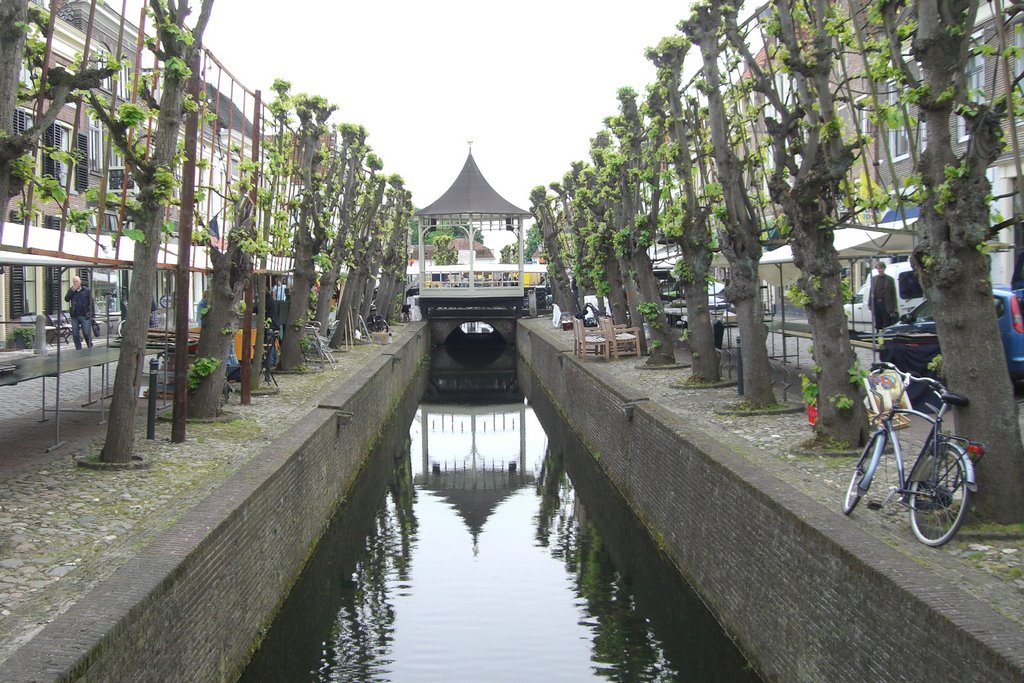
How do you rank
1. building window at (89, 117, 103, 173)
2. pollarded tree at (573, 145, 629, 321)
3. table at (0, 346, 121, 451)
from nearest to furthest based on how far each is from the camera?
1. table at (0, 346, 121, 451)
2. pollarded tree at (573, 145, 629, 321)
3. building window at (89, 117, 103, 173)

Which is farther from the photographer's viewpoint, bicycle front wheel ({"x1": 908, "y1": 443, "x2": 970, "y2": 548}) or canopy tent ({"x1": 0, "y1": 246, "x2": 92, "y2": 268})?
canopy tent ({"x1": 0, "y1": 246, "x2": 92, "y2": 268})

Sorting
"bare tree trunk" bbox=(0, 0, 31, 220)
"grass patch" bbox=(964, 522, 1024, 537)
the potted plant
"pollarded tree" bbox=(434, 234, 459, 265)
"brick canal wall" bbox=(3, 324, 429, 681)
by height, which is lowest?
"brick canal wall" bbox=(3, 324, 429, 681)

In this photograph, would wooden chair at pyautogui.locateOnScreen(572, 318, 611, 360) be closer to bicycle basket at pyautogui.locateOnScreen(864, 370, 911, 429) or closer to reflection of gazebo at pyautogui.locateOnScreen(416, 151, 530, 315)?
bicycle basket at pyautogui.locateOnScreen(864, 370, 911, 429)

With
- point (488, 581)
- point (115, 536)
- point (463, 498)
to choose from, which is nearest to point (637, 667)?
point (488, 581)

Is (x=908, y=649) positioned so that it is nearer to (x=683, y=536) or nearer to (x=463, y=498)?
(x=683, y=536)

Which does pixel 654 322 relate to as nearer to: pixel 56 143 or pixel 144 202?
pixel 144 202

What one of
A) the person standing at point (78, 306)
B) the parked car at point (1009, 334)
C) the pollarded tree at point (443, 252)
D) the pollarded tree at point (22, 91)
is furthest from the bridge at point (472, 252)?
the pollarded tree at point (22, 91)

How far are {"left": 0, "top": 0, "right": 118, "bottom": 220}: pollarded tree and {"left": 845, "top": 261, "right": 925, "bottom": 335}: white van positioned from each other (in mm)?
13649

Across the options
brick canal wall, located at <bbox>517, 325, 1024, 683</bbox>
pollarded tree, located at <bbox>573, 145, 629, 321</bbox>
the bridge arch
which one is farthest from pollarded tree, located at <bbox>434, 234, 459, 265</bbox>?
brick canal wall, located at <bbox>517, 325, 1024, 683</bbox>

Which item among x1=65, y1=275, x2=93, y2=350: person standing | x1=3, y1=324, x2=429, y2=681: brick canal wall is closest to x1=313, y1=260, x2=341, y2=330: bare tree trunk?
x1=65, y1=275, x2=93, y2=350: person standing

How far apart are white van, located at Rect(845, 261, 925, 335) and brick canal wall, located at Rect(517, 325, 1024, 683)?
27.8 feet

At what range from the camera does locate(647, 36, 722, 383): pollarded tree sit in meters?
18.0

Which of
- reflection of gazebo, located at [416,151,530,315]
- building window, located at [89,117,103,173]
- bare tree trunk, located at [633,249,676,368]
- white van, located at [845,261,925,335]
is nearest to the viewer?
white van, located at [845,261,925,335]

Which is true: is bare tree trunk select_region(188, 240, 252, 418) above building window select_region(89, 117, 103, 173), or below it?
below
